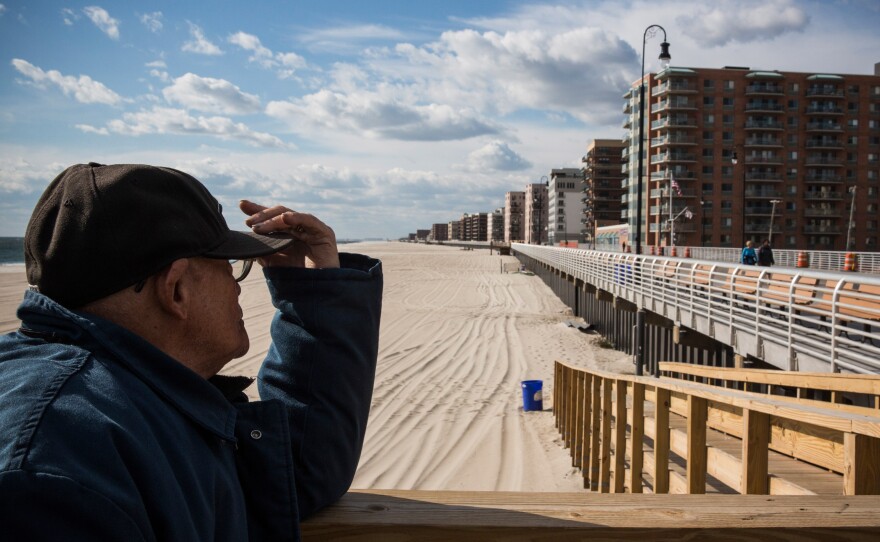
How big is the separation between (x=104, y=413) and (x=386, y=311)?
2333 cm

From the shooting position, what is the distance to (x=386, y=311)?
953 inches

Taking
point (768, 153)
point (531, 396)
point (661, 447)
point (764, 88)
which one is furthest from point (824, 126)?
point (661, 447)

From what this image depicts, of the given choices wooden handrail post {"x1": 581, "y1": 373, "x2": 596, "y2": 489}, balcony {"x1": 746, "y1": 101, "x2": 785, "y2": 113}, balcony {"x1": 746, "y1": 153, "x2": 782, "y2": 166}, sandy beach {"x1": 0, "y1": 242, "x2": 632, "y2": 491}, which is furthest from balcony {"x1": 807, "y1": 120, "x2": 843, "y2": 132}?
wooden handrail post {"x1": 581, "y1": 373, "x2": 596, "y2": 489}

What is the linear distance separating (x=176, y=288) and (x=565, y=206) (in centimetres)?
14716

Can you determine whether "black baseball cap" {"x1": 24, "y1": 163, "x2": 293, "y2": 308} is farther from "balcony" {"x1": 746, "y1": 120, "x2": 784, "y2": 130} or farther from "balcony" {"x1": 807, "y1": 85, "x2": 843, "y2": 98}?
"balcony" {"x1": 807, "y1": 85, "x2": 843, "y2": 98}

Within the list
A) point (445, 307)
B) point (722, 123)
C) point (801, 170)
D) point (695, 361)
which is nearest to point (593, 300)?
point (445, 307)

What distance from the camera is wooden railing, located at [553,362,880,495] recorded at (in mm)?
2295

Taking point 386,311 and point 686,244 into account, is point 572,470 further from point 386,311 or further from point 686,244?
point 686,244

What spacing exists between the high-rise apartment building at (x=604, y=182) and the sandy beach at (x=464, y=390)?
86777 mm

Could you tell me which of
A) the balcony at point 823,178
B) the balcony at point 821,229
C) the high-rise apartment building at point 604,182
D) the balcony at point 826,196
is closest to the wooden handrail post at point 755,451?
the balcony at point 821,229

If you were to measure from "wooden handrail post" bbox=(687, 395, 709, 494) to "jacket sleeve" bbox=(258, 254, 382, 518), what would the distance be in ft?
7.01

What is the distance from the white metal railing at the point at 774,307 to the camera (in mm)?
6980

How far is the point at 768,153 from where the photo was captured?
76.7 metres

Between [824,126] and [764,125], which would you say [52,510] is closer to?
[764,125]
